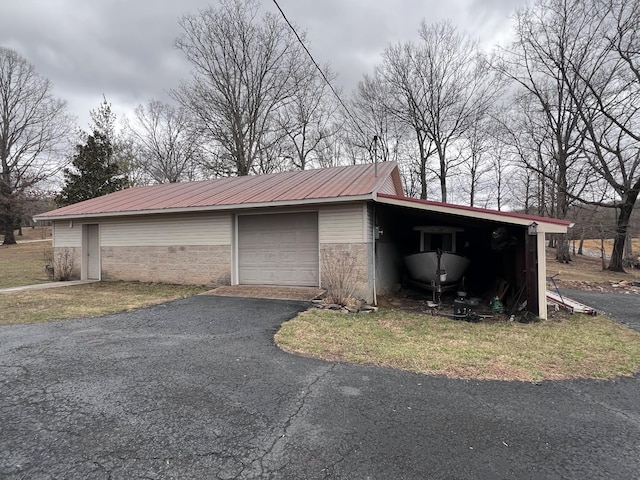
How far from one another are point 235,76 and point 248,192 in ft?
58.4

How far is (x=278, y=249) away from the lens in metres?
10.2

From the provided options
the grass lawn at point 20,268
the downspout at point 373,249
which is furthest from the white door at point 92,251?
the downspout at point 373,249

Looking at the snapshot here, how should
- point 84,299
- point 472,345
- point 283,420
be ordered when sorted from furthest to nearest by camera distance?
point 84,299, point 472,345, point 283,420

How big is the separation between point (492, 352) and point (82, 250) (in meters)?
13.8

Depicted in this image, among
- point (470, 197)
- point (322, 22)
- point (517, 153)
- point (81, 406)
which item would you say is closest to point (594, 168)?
point (517, 153)

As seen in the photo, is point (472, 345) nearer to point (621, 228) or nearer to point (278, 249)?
point (278, 249)

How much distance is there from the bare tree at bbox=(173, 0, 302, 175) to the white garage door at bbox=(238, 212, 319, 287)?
15467 millimetres

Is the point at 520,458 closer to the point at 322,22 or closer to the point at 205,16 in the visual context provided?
the point at 322,22

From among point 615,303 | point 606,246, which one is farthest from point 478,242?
point 606,246

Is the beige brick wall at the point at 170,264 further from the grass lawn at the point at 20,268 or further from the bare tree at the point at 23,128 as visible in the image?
the bare tree at the point at 23,128

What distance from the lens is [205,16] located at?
24234 millimetres

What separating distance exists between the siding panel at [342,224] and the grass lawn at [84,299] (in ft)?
13.5

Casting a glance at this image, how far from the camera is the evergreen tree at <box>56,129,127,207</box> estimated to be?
23.0 m

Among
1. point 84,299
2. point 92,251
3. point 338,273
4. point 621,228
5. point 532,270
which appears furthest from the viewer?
point 621,228
